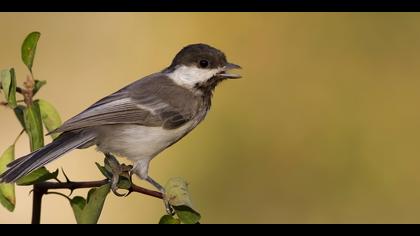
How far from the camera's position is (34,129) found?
1.78 m

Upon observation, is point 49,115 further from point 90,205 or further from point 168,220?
point 168,220

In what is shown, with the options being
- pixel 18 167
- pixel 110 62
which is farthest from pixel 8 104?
pixel 110 62

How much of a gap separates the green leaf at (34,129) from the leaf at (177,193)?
1.17ft

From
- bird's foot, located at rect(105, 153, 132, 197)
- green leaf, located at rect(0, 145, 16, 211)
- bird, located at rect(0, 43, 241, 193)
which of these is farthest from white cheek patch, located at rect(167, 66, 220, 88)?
green leaf, located at rect(0, 145, 16, 211)

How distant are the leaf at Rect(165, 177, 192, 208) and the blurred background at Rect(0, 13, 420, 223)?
2.20 meters

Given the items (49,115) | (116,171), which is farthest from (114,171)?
(49,115)

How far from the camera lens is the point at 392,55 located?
5.07 m

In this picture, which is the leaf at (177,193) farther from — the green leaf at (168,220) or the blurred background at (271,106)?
the blurred background at (271,106)

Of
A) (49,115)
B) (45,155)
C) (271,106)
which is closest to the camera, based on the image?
(49,115)

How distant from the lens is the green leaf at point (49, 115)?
6.60 ft

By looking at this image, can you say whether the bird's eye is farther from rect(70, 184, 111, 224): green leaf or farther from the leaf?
rect(70, 184, 111, 224): green leaf

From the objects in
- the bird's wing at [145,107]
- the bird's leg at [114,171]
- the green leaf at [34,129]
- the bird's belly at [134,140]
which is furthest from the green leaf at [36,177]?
the bird's belly at [134,140]

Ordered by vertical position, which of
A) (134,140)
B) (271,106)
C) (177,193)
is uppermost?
(271,106)

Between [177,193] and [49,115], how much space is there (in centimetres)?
44
